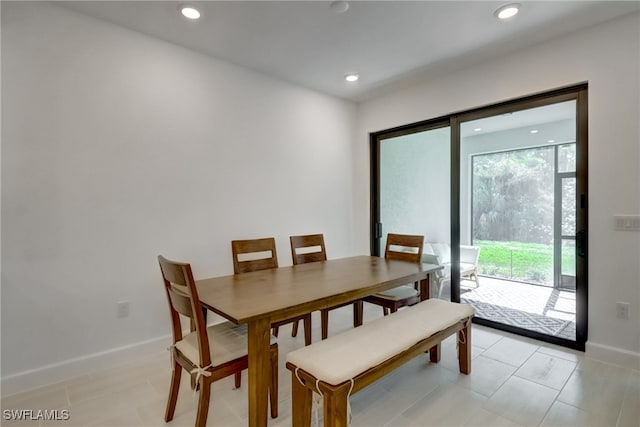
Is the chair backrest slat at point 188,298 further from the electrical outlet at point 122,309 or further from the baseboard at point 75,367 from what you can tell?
the baseboard at point 75,367

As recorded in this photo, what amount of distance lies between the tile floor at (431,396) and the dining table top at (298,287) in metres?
0.70

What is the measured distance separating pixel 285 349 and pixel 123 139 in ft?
7.26

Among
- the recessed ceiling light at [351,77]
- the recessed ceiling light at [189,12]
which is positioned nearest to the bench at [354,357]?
the recessed ceiling light at [189,12]

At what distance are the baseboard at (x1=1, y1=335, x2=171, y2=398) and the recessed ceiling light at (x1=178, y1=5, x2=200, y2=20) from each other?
8.52ft

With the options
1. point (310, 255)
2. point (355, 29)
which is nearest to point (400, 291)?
point (310, 255)

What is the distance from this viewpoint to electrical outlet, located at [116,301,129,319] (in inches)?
94.7

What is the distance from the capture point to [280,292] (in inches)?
69.5

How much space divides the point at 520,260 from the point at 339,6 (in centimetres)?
294

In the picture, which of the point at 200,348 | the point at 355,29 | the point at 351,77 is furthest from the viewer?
the point at 351,77

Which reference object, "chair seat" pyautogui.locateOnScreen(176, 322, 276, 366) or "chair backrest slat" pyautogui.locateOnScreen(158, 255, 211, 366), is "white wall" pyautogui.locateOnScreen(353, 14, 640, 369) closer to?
"chair seat" pyautogui.locateOnScreen(176, 322, 276, 366)

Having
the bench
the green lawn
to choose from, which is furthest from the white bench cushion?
the green lawn

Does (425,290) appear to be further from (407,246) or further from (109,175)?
(109,175)

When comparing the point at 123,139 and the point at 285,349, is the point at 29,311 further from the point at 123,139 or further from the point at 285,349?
the point at 285,349

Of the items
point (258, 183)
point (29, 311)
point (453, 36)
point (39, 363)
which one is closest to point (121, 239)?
point (29, 311)
